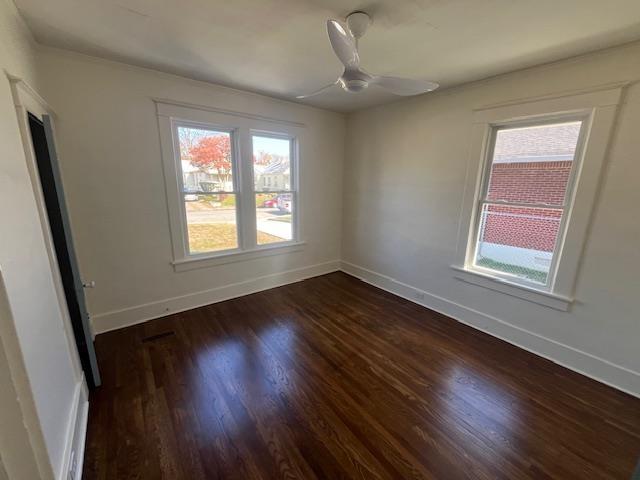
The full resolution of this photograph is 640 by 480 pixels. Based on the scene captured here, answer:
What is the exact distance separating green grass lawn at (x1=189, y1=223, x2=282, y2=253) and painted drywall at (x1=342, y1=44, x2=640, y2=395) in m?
1.92

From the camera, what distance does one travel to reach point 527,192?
246 centimetres

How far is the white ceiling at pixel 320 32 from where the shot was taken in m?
1.54

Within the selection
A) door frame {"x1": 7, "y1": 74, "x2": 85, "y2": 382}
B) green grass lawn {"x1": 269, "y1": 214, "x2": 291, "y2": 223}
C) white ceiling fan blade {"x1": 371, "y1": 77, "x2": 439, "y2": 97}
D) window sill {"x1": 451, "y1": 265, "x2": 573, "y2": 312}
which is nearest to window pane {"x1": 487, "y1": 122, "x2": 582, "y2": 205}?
window sill {"x1": 451, "y1": 265, "x2": 573, "y2": 312}

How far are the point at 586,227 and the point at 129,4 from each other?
361cm

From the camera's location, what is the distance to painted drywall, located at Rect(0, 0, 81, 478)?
90 cm

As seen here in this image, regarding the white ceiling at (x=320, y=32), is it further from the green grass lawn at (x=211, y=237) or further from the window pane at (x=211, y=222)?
the green grass lawn at (x=211, y=237)

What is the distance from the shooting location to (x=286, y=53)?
2125 mm

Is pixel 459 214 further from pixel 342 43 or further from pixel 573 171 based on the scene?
pixel 342 43

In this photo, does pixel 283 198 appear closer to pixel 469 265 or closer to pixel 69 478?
pixel 469 265

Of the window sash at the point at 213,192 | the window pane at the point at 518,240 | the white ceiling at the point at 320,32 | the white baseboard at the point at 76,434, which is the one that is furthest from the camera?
the window sash at the point at 213,192

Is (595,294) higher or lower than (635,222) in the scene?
lower

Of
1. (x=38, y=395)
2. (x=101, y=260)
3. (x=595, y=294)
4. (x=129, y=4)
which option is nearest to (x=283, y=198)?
(x=101, y=260)

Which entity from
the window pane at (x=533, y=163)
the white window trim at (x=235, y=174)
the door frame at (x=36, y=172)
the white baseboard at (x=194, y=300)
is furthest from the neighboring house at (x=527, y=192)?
the door frame at (x=36, y=172)

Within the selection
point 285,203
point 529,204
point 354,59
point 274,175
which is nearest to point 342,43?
point 354,59
